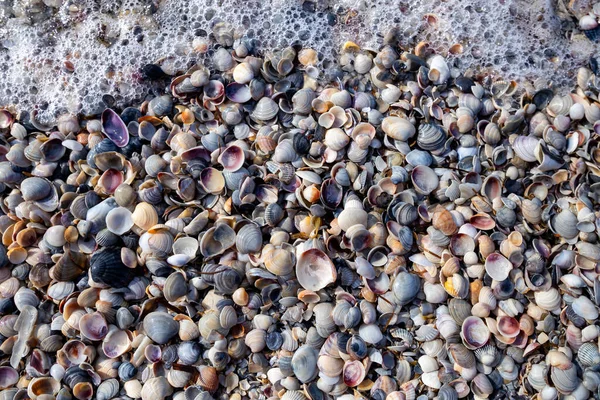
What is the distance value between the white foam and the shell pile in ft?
0.78

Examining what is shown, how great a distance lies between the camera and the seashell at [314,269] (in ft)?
8.51

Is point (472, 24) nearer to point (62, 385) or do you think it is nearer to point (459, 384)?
point (459, 384)

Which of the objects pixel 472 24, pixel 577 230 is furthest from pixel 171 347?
pixel 472 24

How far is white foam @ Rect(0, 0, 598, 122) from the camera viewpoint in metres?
3.16

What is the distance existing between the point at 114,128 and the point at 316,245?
1.35 metres

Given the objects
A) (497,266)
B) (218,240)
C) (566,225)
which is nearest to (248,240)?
(218,240)

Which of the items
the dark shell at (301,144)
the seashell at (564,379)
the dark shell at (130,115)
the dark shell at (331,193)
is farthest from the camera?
the dark shell at (130,115)

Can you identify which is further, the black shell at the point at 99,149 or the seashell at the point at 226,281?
the black shell at the point at 99,149

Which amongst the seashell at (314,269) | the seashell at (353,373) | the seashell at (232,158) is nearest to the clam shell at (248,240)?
the seashell at (314,269)

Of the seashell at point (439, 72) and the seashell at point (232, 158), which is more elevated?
the seashell at point (439, 72)

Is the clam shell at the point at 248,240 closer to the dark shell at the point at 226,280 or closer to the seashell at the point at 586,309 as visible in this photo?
the dark shell at the point at 226,280

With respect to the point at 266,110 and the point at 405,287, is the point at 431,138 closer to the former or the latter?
the point at 405,287

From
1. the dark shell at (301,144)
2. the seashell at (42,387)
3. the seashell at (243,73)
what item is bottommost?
the seashell at (42,387)

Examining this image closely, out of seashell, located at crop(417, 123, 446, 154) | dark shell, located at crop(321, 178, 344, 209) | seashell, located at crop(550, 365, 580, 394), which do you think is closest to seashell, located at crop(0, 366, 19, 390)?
dark shell, located at crop(321, 178, 344, 209)
